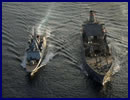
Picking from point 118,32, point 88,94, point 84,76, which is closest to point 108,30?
point 118,32

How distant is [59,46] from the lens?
10081 cm

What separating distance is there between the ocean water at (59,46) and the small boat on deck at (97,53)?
2351 millimetres

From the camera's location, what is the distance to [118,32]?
107688 millimetres

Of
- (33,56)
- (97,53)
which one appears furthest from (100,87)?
(33,56)

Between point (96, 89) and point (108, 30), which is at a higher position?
point (108, 30)

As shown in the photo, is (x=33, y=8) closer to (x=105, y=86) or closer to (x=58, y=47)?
(x=58, y=47)

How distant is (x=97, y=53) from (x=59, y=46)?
13.7m

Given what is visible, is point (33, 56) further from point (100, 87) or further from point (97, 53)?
point (100, 87)

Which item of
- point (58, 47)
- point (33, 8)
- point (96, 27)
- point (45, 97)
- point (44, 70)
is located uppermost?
point (33, 8)

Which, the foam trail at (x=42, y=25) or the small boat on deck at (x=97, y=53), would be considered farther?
the foam trail at (x=42, y=25)

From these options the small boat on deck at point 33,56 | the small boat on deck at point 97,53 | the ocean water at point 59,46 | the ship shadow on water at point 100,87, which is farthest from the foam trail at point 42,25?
the ship shadow on water at point 100,87

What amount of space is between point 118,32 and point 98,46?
51.7ft

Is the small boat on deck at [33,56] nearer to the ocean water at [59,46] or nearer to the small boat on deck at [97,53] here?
the ocean water at [59,46]

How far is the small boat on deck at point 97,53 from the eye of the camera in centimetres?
8494
